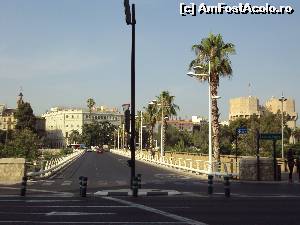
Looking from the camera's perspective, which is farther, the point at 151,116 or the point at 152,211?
the point at 151,116

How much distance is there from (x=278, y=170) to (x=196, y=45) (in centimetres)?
1782

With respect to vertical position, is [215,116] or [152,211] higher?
[215,116]

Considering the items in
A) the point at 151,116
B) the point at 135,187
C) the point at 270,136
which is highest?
the point at 151,116

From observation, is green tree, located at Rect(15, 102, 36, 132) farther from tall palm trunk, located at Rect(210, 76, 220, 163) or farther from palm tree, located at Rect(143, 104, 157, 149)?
tall palm trunk, located at Rect(210, 76, 220, 163)

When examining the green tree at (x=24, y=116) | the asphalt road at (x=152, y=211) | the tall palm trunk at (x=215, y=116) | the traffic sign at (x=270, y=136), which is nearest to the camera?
the asphalt road at (x=152, y=211)

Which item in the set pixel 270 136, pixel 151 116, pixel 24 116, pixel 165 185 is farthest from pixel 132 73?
pixel 24 116

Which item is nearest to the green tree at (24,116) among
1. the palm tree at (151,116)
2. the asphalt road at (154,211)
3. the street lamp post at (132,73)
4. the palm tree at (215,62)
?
the palm tree at (151,116)

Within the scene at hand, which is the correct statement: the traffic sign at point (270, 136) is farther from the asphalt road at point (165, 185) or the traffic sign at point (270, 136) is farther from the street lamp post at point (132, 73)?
the street lamp post at point (132, 73)

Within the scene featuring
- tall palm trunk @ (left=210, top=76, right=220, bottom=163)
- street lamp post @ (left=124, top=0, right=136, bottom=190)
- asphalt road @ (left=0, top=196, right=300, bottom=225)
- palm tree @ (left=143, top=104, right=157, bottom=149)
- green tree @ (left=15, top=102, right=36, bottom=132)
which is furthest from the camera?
green tree @ (left=15, top=102, right=36, bottom=132)

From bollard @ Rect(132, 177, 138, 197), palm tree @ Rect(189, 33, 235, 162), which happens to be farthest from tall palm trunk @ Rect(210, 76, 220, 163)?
bollard @ Rect(132, 177, 138, 197)

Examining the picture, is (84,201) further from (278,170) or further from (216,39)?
(216,39)

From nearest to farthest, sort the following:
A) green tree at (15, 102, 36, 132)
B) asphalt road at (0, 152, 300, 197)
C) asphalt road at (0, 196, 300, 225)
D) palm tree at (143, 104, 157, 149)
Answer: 1. asphalt road at (0, 196, 300, 225)
2. asphalt road at (0, 152, 300, 197)
3. palm tree at (143, 104, 157, 149)
4. green tree at (15, 102, 36, 132)

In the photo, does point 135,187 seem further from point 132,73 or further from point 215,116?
point 215,116

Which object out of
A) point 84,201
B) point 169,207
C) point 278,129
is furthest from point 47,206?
point 278,129
